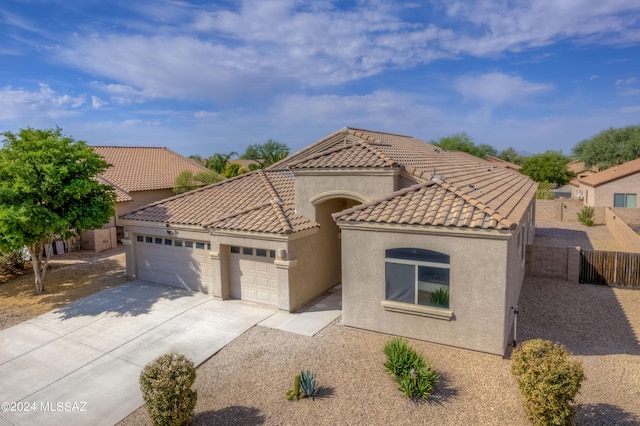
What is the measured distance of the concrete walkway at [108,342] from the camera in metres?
9.09

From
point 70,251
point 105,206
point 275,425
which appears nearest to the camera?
point 275,425

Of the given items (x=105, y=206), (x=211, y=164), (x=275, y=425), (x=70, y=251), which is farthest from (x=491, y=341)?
(x=211, y=164)

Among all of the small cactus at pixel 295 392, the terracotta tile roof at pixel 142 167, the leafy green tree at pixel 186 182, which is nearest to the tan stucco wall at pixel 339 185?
the small cactus at pixel 295 392

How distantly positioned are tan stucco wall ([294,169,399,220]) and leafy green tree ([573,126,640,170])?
193 feet

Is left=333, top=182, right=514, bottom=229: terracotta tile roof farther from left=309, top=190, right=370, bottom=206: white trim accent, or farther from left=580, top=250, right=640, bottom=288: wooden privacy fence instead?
left=580, top=250, right=640, bottom=288: wooden privacy fence

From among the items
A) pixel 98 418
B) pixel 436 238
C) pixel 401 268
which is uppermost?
pixel 436 238

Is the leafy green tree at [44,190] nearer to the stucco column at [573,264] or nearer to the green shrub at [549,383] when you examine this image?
the green shrub at [549,383]

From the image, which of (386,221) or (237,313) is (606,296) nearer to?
(386,221)

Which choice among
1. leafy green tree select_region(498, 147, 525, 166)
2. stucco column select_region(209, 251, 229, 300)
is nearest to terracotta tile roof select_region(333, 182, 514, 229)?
stucco column select_region(209, 251, 229, 300)

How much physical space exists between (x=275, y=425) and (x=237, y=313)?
6332 mm

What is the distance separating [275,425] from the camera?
8125mm

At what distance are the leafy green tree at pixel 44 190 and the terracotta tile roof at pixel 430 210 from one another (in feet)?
33.9

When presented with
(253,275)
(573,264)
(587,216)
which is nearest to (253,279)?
(253,275)

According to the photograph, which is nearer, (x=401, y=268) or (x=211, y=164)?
(x=401, y=268)
